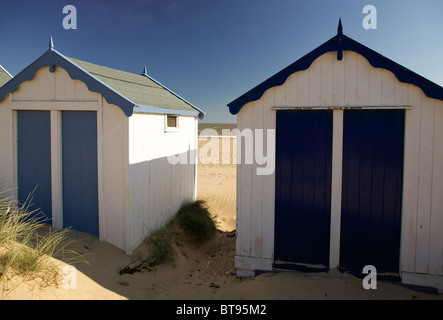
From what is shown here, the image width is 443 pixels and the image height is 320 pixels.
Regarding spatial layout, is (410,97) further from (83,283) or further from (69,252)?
(69,252)

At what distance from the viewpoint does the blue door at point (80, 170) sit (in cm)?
728

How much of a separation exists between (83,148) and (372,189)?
214 inches

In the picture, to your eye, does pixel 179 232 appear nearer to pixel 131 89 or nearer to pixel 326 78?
pixel 131 89

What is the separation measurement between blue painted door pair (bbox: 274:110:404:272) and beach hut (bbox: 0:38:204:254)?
2788mm

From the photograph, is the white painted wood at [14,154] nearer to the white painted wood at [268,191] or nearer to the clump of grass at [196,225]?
the clump of grass at [196,225]

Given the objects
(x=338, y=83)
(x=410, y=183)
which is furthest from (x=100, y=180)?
(x=410, y=183)

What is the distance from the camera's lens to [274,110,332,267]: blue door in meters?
6.22

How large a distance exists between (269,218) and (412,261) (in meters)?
2.39

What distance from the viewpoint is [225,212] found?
1133 centimetres

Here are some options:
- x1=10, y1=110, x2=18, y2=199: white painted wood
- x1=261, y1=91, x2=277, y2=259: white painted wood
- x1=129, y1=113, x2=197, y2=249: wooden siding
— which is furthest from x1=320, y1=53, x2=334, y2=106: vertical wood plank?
x1=10, y1=110, x2=18, y2=199: white painted wood

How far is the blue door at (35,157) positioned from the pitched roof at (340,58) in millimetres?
4013

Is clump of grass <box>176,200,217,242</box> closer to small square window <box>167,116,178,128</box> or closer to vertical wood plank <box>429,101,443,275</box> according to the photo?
small square window <box>167,116,178,128</box>

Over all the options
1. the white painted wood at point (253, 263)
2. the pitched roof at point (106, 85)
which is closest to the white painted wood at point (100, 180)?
the pitched roof at point (106, 85)
